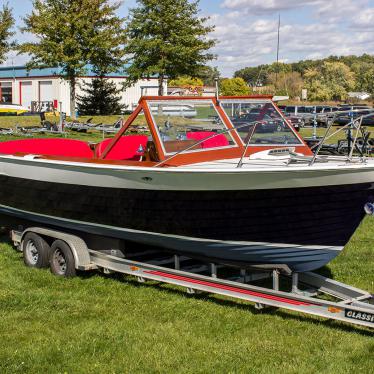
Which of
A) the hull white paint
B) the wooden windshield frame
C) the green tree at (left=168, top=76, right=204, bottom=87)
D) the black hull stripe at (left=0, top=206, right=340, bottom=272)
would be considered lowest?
the black hull stripe at (left=0, top=206, right=340, bottom=272)

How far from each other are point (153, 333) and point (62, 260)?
2033mm

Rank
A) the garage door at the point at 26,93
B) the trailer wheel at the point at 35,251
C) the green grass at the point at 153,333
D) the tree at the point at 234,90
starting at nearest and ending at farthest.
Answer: the green grass at the point at 153,333
the trailer wheel at the point at 35,251
the tree at the point at 234,90
the garage door at the point at 26,93

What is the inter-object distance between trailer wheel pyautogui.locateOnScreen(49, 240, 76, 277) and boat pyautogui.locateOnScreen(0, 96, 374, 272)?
35 cm

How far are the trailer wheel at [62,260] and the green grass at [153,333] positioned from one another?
0.13 m

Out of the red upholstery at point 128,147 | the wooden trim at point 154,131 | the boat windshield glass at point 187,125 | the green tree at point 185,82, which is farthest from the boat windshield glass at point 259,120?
the green tree at point 185,82

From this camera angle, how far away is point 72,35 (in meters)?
32.6

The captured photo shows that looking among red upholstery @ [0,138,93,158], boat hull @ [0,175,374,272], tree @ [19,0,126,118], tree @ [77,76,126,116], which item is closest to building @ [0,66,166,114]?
tree @ [77,76,126,116]

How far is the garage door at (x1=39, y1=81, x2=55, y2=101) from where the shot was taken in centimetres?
5294

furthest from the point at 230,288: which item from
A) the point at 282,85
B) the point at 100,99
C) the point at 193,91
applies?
the point at 100,99

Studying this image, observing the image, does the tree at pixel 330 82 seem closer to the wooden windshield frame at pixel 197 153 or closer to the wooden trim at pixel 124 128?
the wooden windshield frame at pixel 197 153

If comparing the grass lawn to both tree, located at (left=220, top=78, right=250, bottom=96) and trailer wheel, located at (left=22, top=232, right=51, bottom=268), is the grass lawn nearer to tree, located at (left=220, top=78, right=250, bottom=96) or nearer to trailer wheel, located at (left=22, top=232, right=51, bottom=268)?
trailer wheel, located at (left=22, top=232, right=51, bottom=268)

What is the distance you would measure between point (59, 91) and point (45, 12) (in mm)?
18445

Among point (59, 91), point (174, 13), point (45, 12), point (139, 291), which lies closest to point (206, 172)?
point (139, 291)

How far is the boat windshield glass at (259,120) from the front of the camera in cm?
682
